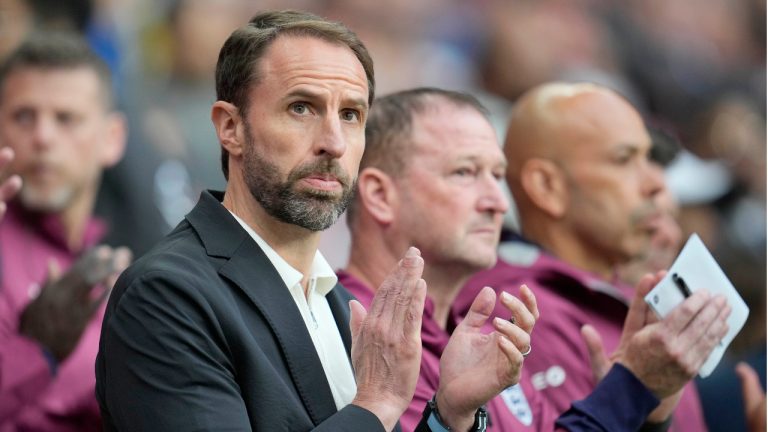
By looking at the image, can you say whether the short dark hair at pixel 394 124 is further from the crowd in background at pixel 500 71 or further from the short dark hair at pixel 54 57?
the crowd in background at pixel 500 71

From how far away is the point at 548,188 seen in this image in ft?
13.4

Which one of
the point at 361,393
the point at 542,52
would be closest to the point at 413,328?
the point at 361,393

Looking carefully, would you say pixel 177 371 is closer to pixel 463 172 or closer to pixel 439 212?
pixel 439 212

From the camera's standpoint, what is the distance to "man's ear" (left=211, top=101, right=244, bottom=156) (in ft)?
7.86

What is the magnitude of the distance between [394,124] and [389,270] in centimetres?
38

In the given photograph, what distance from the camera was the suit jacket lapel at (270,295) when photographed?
7.22ft

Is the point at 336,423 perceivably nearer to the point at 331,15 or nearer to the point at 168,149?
the point at 168,149

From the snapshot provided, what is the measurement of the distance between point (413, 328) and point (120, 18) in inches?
138

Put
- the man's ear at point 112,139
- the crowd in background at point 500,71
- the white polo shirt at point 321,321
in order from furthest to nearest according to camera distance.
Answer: the crowd in background at point 500,71 → the man's ear at point 112,139 → the white polo shirt at point 321,321

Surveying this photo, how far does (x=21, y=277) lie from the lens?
3.83 metres

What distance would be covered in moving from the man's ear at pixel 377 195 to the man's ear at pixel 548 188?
0.92m

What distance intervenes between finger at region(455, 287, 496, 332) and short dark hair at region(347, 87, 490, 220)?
858 millimetres

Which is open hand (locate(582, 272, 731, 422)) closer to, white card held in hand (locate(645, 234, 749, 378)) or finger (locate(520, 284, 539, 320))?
white card held in hand (locate(645, 234, 749, 378))

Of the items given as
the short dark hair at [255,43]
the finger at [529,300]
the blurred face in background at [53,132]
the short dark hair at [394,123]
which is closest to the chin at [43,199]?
the blurred face in background at [53,132]
